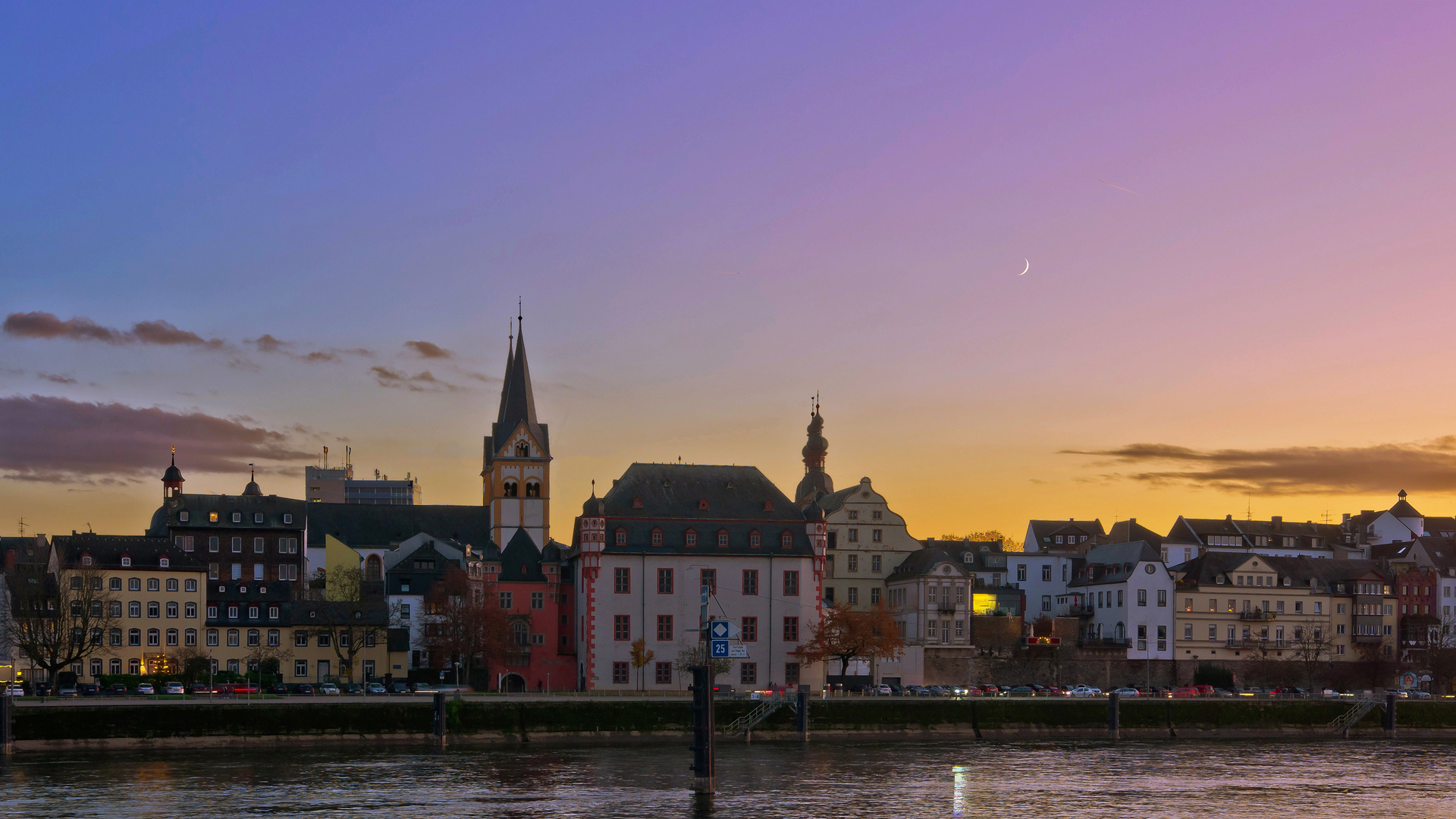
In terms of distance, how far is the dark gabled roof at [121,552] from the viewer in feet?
393

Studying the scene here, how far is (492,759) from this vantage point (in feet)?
253

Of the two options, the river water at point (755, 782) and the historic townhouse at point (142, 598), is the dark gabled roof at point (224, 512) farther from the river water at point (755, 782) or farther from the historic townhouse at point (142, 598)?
the river water at point (755, 782)

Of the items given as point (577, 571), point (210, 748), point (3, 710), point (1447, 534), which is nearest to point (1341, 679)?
point (1447, 534)

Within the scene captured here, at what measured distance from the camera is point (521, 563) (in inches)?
4781

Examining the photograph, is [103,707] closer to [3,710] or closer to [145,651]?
[3,710]

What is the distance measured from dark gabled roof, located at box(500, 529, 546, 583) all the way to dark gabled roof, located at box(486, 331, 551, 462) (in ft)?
93.5

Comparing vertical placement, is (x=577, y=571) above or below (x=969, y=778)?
above

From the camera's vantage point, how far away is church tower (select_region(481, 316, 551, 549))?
150 meters

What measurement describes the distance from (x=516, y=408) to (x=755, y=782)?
91101mm

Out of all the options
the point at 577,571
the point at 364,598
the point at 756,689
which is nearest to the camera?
the point at 756,689

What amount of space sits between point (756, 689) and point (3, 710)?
5132 centimetres

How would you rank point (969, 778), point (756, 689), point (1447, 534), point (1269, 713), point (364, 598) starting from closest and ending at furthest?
point (969, 778) → point (1269, 713) → point (756, 689) → point (364, 598) → point (1447, 534)

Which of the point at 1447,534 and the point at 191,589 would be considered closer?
the point at 191,589

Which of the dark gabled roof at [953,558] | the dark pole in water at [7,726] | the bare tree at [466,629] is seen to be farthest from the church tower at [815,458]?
the dark pole in water at [7,726]
